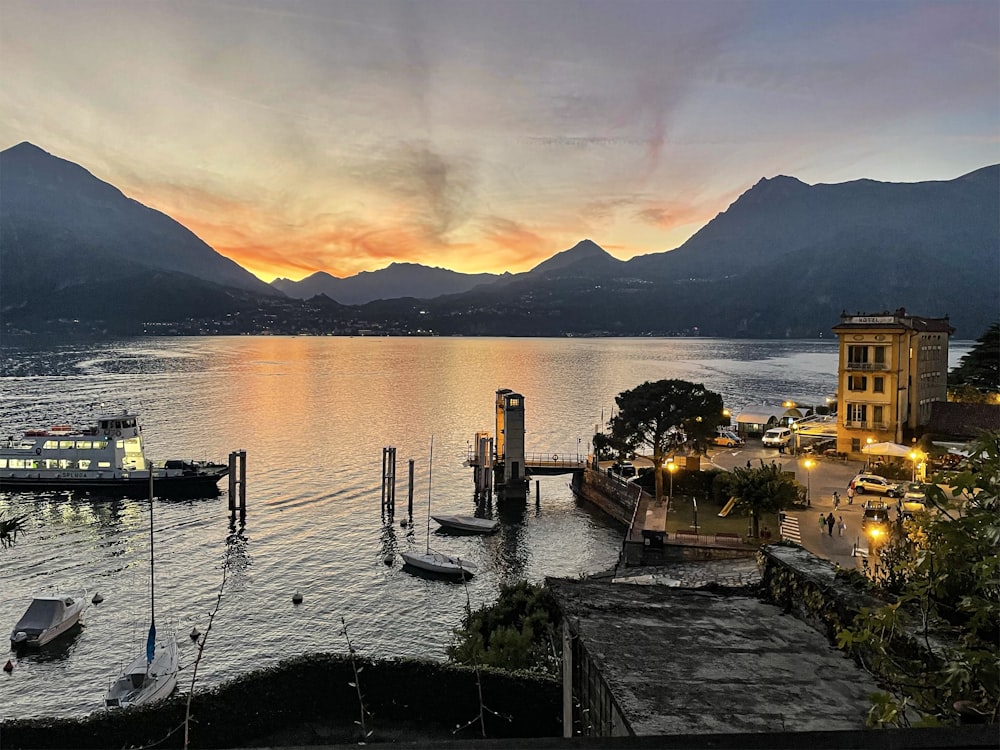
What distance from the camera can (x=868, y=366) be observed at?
153ft

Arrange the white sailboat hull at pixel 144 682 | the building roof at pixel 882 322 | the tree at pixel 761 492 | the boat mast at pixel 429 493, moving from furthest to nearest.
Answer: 1. the building roof at pixel 882 322
2. the boat mast at pixel 429 493
3. the tree at pixel 761 492
4. the white sailboat hull at pixel 144 682

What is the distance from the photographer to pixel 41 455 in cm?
5219

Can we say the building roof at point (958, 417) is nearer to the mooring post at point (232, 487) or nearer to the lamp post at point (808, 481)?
the lamp post at point (808, 481)

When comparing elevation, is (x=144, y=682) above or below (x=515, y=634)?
below

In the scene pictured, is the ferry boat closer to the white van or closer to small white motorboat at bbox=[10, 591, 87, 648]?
small white motorboat at bbox=[10, 591, 87, 648]

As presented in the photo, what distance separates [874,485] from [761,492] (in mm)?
10918

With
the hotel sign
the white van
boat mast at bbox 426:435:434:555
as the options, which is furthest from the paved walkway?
boat mast at bbox 426:435:434:555

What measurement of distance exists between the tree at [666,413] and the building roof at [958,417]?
714 inches

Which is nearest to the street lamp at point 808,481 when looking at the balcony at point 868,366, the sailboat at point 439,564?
the balcony at point 868,366

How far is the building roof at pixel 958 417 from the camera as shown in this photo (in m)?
47.0

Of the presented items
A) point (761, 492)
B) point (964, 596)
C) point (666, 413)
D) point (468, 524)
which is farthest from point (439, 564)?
point (964, 596)

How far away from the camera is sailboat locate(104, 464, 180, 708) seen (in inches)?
815

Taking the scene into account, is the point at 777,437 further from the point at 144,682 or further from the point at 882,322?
the point at 144,682

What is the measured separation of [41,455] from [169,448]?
1502 centimetres
